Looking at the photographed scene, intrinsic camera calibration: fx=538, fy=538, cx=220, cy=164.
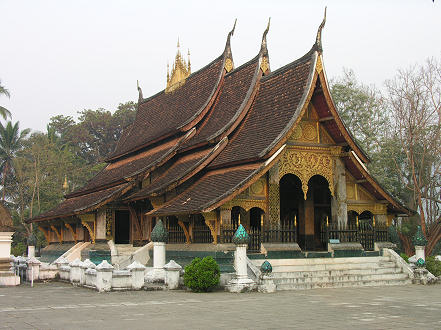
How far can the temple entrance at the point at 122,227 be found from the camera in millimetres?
21703

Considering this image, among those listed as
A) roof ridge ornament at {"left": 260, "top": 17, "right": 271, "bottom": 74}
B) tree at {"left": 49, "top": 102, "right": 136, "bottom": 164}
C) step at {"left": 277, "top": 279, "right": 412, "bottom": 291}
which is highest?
tree at {"left": 49, "top": 102, "right": 136, "bottom": 164}

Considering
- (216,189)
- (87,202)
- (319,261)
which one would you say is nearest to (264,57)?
(216,189)

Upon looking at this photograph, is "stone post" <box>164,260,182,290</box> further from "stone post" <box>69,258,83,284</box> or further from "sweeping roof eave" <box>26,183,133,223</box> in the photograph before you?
"sweeping roof eave" <box>26,183,133,223</box>

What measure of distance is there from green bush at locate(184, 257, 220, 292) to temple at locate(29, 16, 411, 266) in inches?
61.3

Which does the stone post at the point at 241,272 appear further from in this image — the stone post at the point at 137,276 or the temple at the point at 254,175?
the stone post at the point at 137,276

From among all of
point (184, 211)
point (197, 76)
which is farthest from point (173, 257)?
point (197, 76)

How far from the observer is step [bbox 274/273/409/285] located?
533 inches

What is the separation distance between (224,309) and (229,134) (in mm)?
8963

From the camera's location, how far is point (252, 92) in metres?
18.4

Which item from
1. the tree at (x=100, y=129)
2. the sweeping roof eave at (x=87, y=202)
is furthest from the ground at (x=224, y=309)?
the tree at (x=100, y=129)

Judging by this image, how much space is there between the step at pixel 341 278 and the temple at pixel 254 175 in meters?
1.49

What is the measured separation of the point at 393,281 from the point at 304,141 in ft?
15.8

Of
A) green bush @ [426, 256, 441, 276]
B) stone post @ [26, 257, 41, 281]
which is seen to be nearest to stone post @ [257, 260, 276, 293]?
green bush @ [426, 256, 441, 276]

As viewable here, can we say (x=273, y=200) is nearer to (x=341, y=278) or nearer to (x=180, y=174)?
(x=341, y=278)
